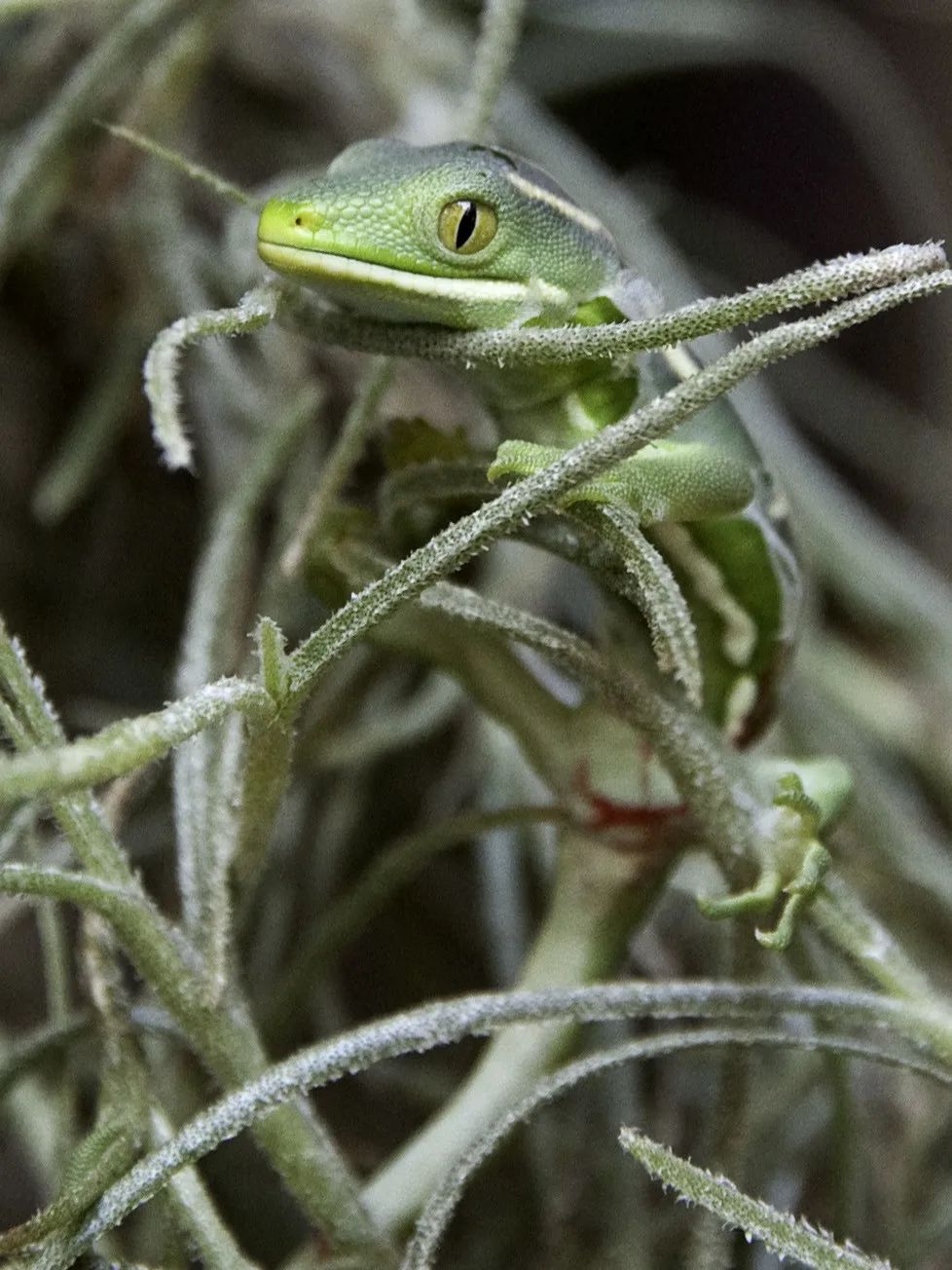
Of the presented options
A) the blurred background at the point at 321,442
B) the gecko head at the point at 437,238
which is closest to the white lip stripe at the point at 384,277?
the gecko head at the point at 437,238

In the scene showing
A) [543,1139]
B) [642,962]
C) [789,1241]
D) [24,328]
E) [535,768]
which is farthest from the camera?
[24,328]

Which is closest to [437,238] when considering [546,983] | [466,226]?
[466,226]

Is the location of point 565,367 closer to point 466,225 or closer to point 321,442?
point 466,225

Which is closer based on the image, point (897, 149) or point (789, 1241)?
point (789, 1241)

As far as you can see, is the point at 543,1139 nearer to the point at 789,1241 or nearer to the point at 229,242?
the point at 789,1241

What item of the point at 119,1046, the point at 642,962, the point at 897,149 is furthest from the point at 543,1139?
the point at 897,149

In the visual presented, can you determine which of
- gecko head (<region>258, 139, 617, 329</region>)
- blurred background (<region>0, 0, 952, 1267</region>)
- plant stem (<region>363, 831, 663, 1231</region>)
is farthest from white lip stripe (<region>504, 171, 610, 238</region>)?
plant stem (<region>363, 831, 663, 1231</region>)

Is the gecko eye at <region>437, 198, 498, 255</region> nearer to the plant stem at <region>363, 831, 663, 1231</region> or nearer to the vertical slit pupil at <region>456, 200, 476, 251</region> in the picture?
the vertical slit pupil at <region>456, 200, 476, 251</region>

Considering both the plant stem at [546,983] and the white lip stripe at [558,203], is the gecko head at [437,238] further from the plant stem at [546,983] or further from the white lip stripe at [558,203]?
the plant stem at [546,983]
